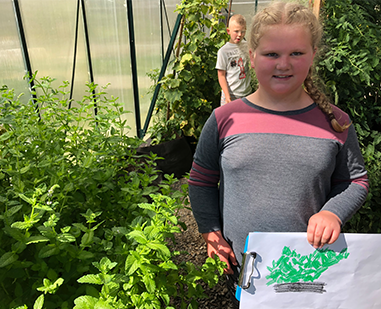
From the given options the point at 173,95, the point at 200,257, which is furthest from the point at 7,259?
the point at 173,95

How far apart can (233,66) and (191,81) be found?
1.84 feet

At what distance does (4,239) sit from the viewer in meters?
1.04

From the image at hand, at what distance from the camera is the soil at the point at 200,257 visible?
1911 millimetres

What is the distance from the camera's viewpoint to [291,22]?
0.91 meters

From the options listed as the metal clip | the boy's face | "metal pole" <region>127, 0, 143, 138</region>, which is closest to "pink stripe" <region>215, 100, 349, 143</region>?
the metal clip

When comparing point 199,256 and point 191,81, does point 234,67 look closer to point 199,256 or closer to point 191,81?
point 191,81

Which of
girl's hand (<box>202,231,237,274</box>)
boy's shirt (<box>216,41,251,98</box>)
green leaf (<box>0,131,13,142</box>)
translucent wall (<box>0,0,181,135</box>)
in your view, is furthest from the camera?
boy's shirt (<box>216,41,251,98</box>)

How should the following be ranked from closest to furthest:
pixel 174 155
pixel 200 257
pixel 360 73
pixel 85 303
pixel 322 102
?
pixel 85 303
pixel 322 102
pixel 360 73
pixel 200 257
pixel 174 155

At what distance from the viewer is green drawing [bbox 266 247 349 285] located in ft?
2.98

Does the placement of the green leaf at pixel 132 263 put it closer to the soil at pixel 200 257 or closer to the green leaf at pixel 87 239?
the green leaf at pixel 87 239

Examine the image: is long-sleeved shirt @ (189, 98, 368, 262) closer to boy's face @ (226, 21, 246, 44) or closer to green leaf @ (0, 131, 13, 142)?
green leaf @ (0, 131, 13, 142)

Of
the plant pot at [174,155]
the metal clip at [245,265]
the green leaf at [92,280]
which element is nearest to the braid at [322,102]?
the metal clip at [245,265]

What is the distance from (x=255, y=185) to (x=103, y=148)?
2.80 feet

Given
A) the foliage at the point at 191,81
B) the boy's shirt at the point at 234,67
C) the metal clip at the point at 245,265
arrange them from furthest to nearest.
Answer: the foliage at the point at 191,81 < the boy's shirt at the point at 234,67 < the metal clip at the point at 245,265
